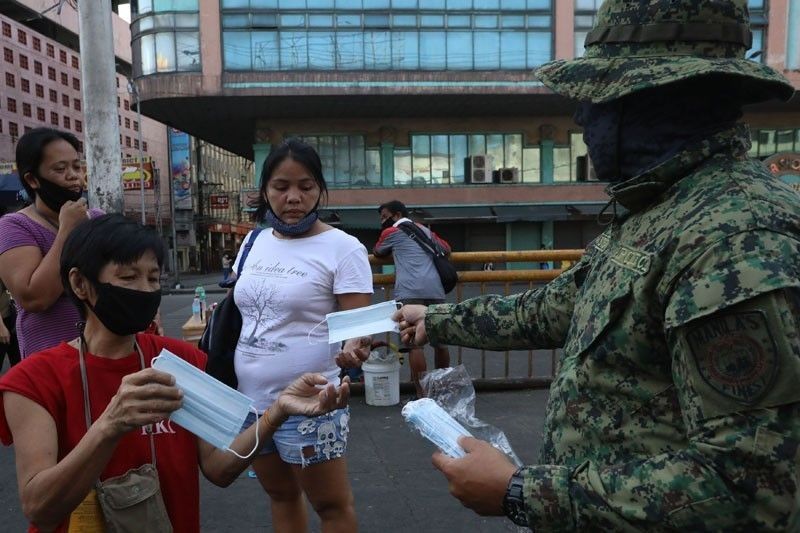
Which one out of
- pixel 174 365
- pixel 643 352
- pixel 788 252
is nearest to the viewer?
pixel 788 252

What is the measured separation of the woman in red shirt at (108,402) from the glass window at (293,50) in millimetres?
22656

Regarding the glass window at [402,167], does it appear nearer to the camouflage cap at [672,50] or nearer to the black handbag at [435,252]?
the black handbag at [435,252]

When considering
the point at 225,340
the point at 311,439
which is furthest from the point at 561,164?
the point at 311,439

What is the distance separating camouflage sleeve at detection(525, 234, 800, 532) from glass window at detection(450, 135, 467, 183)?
2455cm

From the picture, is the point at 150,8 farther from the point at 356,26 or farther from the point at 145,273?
the point at 145,273

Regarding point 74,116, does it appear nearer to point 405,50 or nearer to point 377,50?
point 377,50

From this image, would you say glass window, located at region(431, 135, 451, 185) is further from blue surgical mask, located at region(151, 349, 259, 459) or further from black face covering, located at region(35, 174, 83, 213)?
blue surgical mask, located at region(151, 349, 259, 459)

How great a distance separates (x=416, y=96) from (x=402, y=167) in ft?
10.8

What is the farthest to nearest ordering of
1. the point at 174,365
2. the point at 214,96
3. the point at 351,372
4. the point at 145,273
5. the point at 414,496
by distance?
the point at 214,96 < the point at 351,372 < the point at 414,496 < the point at 145,273 < the point at 174,365

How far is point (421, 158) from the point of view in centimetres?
2522

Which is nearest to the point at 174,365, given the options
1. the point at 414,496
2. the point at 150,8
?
the point at 414,496

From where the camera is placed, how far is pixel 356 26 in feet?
75.5

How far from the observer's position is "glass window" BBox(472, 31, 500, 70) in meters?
23.6

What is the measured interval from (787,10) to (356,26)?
18.2 meters
